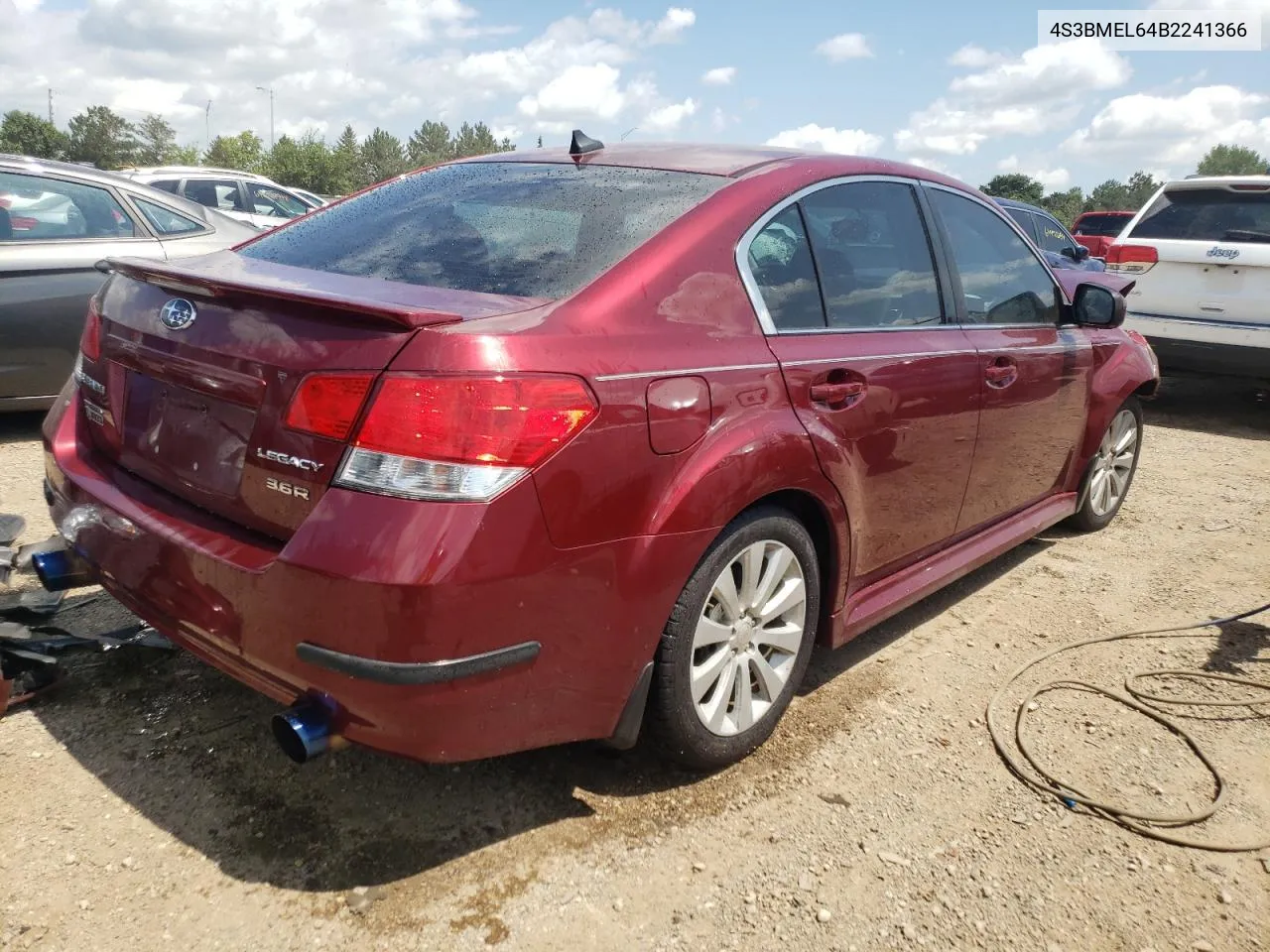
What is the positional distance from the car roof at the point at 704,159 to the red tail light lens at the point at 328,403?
4.13 feet

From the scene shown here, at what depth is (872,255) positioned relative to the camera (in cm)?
311

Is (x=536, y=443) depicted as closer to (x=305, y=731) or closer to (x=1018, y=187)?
(x=305, y=731)

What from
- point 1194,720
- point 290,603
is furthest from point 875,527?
point 290,603

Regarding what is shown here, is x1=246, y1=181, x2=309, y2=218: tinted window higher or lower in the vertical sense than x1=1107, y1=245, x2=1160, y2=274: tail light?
higher

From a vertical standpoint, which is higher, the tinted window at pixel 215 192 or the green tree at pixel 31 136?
the green tree at pixel 31 136

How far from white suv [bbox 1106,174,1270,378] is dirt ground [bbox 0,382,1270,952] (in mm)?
4945

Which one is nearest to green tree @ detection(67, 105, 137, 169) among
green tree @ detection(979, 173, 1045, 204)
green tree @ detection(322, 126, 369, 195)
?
green tree @ detection(322, 126, 369, 195)

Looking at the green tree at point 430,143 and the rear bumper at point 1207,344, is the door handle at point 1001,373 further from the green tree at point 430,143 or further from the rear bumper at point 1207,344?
the green tree at point 430,143

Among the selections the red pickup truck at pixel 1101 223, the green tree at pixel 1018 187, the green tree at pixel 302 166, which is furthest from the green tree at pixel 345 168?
the red pickup truck at pixel 1101 223

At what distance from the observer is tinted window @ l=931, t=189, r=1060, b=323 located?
3529 mm

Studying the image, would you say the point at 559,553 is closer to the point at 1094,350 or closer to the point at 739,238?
the point at 739,238

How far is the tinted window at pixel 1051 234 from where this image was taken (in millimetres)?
10695

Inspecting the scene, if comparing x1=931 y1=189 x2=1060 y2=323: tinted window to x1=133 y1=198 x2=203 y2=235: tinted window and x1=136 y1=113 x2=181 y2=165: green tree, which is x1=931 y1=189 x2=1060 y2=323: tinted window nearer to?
x1=133 y1=198 x2=203 y2=235: tinted window

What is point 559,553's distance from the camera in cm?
205
